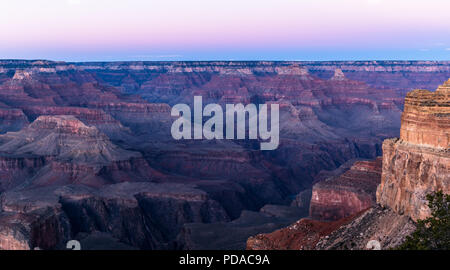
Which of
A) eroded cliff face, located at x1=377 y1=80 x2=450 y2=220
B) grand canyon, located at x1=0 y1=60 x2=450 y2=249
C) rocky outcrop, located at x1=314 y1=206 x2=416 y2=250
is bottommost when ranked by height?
grand canyon, located at x1=0 y1=60 x2=450 y2=249

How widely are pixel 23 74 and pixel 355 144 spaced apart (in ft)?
369

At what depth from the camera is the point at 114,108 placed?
174m

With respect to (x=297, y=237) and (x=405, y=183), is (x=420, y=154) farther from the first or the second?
(x=297, y=237)

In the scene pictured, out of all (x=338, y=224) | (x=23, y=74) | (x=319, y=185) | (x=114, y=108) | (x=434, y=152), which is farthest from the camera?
(x=23, y=74)

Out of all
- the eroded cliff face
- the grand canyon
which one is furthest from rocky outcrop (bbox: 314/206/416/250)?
the eroded cliff face

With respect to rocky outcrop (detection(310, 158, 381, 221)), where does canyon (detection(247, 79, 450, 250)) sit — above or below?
above

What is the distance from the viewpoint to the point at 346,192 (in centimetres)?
6153

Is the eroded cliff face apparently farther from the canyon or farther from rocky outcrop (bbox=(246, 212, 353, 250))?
rocky outcrop (bbox=(246, 212, 353, 250))

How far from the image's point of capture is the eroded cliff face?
31.0m

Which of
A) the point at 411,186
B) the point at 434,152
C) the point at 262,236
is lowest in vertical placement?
the point at 262,236

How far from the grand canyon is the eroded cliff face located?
0.21ft

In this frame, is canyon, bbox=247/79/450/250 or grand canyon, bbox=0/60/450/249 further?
grand canyon, bbox=0/60/450/249
